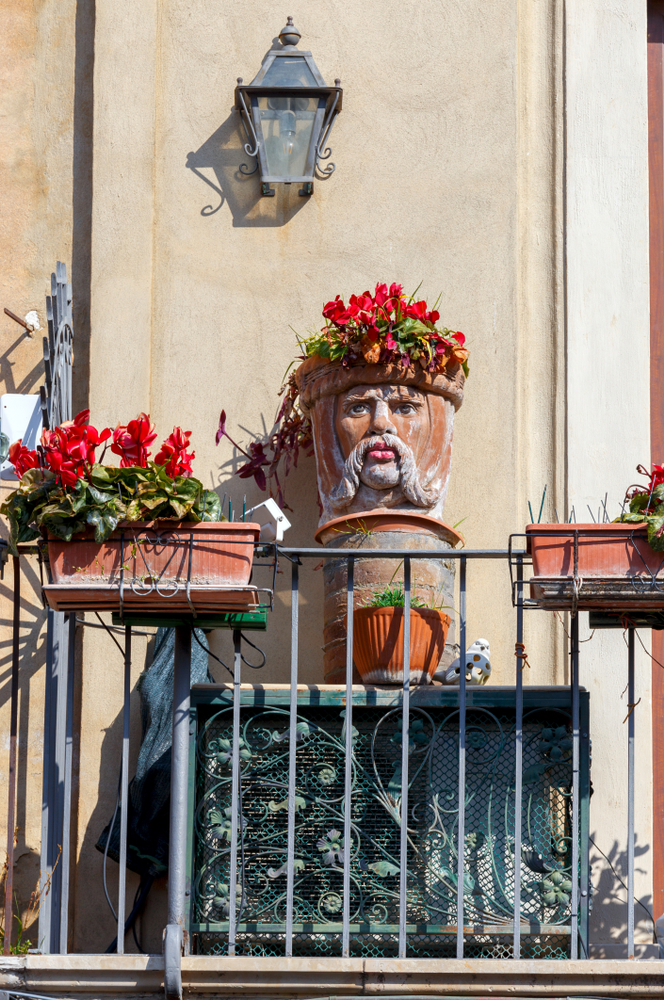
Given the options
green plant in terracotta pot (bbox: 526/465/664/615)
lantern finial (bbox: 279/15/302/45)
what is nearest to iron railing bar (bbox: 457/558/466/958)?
green plant in terracotta pot (bbox: 526/465/664/615)

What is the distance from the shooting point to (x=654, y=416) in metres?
6.14

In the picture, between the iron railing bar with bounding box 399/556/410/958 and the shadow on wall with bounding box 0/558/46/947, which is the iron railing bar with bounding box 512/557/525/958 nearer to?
the iron railing bar with bounding box 399/556/410/958

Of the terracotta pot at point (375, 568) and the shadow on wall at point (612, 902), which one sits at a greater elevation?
the terracotta pot at point (375, 568)

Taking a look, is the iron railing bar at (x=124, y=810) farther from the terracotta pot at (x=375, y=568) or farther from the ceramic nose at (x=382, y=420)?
the ceramic nose at (x=382, y=420)

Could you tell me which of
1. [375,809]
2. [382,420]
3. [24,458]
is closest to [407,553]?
[382,420]

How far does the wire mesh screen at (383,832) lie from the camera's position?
4.96m

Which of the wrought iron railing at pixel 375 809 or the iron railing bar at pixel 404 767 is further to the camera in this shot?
the wrought iron railing at pixel 375 809

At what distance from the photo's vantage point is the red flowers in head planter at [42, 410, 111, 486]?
4.76 meters

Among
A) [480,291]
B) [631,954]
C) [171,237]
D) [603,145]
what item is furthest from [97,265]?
[631,954]

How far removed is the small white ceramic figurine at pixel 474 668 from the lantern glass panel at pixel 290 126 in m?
1.82

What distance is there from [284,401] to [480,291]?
0.80 metres

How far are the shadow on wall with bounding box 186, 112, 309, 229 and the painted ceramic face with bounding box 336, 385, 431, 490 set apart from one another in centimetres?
93

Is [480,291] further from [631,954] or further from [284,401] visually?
[631,954]

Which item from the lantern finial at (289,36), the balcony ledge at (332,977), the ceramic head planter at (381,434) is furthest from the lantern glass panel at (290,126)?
the balcony ledge at (332,977)
